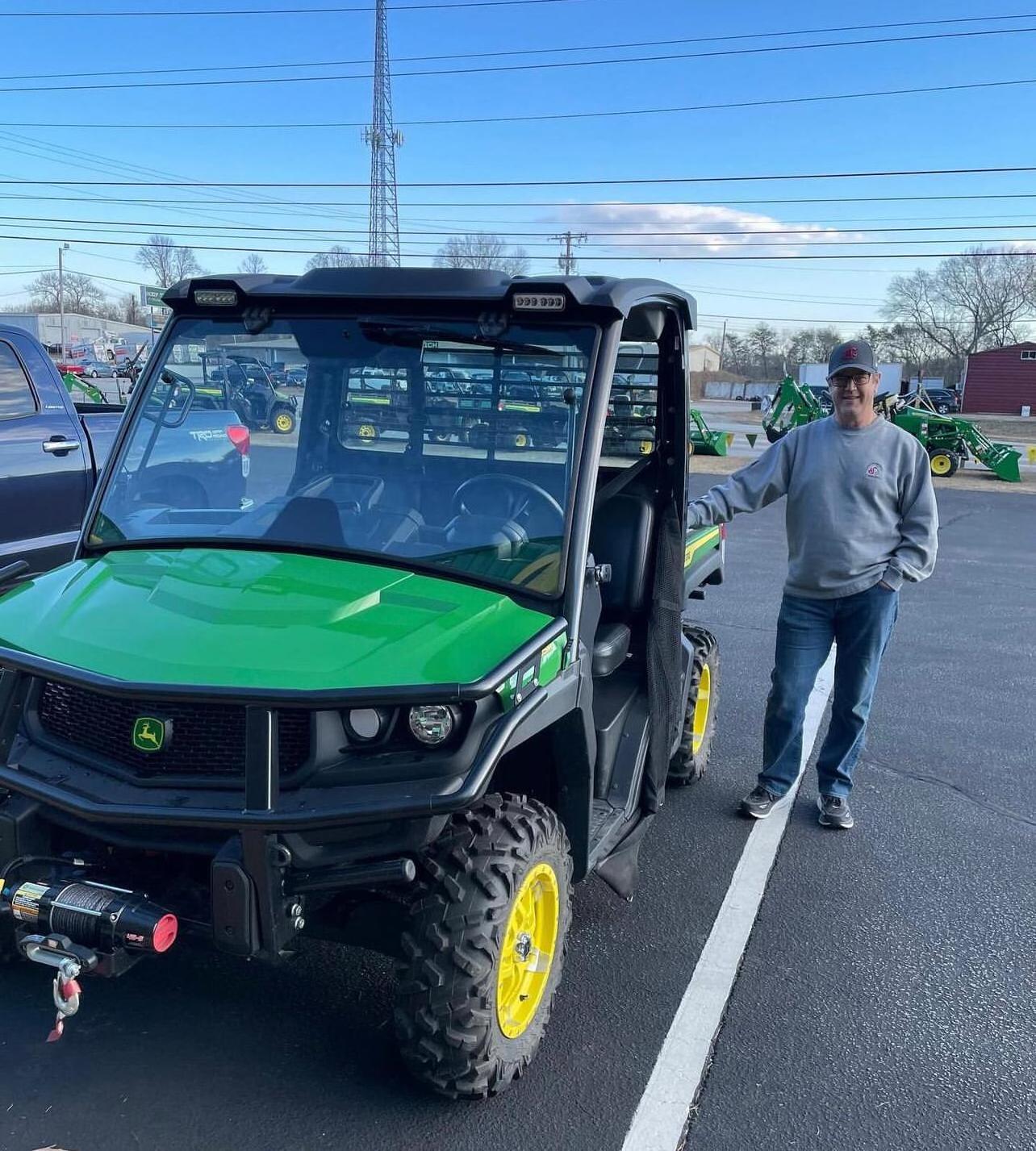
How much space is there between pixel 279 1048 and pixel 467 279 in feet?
7.54

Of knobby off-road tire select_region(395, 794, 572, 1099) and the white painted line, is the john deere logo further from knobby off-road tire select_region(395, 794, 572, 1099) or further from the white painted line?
the white painted line

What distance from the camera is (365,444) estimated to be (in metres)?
3.39

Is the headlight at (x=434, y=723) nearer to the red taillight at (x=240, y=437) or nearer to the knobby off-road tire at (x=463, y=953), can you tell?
the knobby off-road tire at (x=463, y=953)

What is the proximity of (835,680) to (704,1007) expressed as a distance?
1.87m

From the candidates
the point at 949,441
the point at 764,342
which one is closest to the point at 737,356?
the point at 764,342

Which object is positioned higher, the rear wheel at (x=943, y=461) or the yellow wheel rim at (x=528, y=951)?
the yellow wheel rim at (x=528, y=951)

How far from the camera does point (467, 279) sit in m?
3.08

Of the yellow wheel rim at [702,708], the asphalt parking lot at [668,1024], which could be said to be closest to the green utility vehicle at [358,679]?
the asphalt parking lot at [668,1024]

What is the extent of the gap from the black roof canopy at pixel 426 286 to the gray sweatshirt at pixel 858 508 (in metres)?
1.42

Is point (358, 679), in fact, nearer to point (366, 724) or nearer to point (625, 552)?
point (366, 724)

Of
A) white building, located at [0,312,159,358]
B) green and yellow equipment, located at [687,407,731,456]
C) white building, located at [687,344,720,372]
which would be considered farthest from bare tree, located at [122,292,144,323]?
green and yellow equipment, located at [687,407,731,456]

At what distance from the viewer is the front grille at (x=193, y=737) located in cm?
248

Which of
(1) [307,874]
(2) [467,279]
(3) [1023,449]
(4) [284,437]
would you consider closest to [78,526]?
(4) [284,437]

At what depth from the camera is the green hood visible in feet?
8.07
